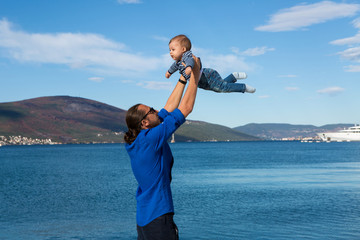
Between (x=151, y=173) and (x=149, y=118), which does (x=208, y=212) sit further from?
(x=149, y=118)

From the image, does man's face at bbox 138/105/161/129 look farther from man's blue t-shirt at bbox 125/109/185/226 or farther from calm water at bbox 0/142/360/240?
calm water at bbox 0/142/360/240

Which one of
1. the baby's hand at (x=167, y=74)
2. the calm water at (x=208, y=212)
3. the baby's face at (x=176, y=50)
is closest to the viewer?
the baby's face at (x=176, y=50)

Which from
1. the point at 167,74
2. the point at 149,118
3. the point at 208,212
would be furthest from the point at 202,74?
the point at 208,212

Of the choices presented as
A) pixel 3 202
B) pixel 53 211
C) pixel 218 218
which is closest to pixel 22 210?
pixel 53 211

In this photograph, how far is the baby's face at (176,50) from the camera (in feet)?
14.0

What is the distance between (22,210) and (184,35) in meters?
39.4

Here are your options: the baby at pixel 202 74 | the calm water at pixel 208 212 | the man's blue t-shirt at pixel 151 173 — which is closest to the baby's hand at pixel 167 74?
the baby at pixel 202 74

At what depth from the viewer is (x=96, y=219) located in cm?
3328

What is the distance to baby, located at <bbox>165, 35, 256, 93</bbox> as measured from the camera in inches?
162

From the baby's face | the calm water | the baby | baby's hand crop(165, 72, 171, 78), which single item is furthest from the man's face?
the calm water

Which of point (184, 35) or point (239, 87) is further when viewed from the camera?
point (239, 87)

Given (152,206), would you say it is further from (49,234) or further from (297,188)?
(297,188)

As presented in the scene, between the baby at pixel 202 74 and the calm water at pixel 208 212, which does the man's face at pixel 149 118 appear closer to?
the baby at pixel 202 74

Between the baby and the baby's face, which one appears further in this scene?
the baby's face
